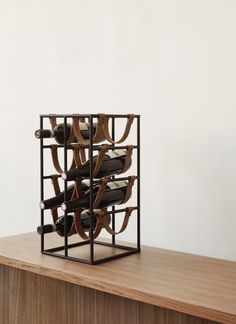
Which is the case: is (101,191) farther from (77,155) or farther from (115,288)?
(115,288)

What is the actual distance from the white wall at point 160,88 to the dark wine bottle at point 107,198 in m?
0.32

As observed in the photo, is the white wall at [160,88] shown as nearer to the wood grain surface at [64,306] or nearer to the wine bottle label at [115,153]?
the wine bottle label at [115,153]

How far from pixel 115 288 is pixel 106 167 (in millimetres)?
396

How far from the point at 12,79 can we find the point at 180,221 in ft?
3.60

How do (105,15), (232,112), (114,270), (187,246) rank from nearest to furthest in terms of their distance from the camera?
(114,270) → (232,112) → (187,246) → (105,15)

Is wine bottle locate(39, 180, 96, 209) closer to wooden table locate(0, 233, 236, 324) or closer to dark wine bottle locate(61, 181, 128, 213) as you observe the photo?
dark wine bottle locate(61, 181, 128, 213)

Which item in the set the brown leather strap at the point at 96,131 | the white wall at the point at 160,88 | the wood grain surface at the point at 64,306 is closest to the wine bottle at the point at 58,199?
the brown leather strap at the point at 96,131

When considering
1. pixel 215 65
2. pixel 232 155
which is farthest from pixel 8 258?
pixel 215 65

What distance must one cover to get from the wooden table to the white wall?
0.24 metres

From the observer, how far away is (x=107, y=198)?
169 cm

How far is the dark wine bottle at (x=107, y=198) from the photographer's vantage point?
65.1 inches

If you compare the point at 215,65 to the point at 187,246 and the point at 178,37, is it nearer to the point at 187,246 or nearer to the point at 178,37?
the point at 178,37

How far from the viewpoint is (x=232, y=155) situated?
1.85m

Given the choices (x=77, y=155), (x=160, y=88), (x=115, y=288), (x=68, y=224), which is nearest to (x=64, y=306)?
(x=68, y=224)
